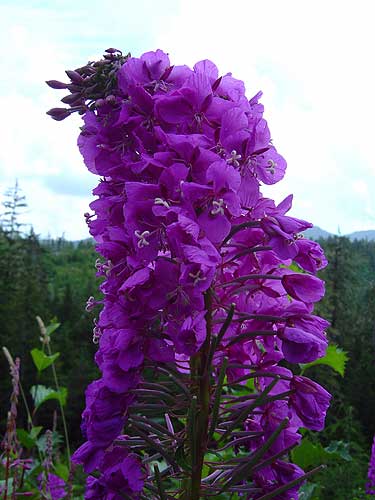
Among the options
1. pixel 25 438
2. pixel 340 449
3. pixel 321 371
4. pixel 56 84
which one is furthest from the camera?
pixel 321 371

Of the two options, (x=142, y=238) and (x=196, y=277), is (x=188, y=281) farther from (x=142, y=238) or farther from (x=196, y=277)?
(x=142, y=238)

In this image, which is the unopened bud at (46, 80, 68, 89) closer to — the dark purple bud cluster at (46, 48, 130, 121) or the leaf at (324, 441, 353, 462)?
the dark purple bud cluster at (46, 48, 130, 121)

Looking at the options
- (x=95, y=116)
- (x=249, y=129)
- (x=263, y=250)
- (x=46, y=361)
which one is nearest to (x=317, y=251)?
(x=263, y=250)

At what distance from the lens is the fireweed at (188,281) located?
5.95 feet

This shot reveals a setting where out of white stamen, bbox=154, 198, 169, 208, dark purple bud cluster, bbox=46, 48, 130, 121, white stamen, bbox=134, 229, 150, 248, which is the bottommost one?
white stamen, bbox=134, 229, 150, 248

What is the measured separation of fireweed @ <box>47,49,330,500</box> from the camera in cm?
181

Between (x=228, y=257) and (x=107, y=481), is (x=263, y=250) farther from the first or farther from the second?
(x=107, y=481)

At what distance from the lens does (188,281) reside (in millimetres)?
1716

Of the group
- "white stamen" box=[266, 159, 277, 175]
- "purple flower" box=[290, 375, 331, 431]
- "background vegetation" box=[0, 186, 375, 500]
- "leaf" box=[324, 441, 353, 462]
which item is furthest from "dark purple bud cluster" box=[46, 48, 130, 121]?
"leaf" box=[324, 441, 353, 462]

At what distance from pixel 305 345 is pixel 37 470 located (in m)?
5.72

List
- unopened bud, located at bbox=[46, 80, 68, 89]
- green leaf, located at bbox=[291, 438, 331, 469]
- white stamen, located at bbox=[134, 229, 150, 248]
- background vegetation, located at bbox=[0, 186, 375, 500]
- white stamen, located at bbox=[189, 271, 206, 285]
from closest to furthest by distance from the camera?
white stamen, located at bbox=[189, 271, 206, 285], white stamen, located at bbox=[134, 229, 150, 248], unopened bud, located at bbox=[46, 80, 68, 89], green leaf, located at bbox=[291, 438, 331, 469], background vegetation, located at bbox=[0, 186, 375, 500]

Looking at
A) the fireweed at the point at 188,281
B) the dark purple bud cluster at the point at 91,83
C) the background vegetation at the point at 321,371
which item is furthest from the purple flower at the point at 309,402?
the background vegetation at the point at 321,371

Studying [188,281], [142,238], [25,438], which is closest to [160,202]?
[142,238]

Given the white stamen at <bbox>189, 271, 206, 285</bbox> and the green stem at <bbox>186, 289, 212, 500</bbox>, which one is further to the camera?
the green stem at <bbox>186, 289, 212, 500</bbox>
